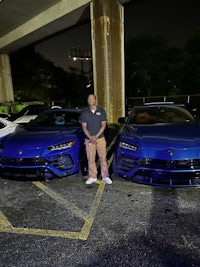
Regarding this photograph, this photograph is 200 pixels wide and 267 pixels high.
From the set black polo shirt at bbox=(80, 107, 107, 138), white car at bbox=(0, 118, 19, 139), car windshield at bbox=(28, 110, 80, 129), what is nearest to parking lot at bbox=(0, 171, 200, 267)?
black polo shirt at bbox=(80, 107, 107, 138)

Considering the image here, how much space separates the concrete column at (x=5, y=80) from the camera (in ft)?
74.1

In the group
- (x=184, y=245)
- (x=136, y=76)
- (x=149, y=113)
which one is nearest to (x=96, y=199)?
(x=184, y=245)

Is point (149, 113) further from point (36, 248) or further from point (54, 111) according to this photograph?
point (36, 248)

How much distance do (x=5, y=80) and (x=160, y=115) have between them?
21.9 metres

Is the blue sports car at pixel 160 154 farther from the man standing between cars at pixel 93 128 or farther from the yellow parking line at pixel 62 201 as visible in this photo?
the yellow parking line at pixel 62 201

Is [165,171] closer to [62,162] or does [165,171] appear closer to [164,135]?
[164,135]

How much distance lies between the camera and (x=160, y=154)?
11.0 ft

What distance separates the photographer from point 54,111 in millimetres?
5613

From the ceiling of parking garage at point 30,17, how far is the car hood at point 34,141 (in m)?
8.91

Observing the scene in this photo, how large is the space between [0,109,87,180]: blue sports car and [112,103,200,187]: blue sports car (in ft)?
2.79

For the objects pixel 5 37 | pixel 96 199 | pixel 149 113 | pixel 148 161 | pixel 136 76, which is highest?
pixel 5 37

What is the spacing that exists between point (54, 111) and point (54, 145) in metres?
1.76

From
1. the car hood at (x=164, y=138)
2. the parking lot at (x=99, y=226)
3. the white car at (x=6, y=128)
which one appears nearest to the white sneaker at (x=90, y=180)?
the parking lot at (x=99, y=226)

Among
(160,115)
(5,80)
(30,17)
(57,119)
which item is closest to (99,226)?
(160,115)
